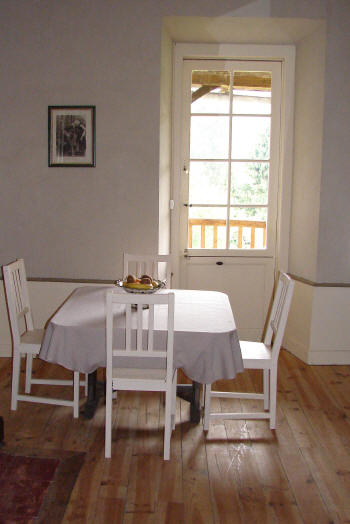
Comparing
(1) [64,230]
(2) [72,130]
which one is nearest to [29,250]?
(1) [64,230]

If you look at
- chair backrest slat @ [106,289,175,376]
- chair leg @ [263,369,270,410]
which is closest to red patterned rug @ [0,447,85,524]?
chair backrest slat @ [106,289,175,376]

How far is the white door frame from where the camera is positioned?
4.32 m

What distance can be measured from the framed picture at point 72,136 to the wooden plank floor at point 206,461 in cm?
171

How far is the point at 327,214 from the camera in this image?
4.01 metres

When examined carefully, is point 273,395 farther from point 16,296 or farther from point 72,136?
point 72,136

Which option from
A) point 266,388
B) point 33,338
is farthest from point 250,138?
point 33,338

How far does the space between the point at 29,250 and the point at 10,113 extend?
3.50 feet

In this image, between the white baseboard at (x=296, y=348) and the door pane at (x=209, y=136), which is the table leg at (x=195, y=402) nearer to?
the white baseboard at (x=296, y=348)

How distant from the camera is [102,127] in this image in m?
3.99

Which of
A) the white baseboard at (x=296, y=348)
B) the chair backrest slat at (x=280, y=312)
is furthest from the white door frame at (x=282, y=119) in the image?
the chair backrest slat at (x=280, y=312)

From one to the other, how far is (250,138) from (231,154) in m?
0.21

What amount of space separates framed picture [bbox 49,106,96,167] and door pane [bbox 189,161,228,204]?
3.12 ft

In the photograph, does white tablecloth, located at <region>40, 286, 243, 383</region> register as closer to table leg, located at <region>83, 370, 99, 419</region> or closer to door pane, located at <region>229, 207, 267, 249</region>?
table leg, located at <region>83, 370, 99, 419</region>

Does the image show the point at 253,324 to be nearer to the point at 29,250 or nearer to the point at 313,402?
the point at 313,402
